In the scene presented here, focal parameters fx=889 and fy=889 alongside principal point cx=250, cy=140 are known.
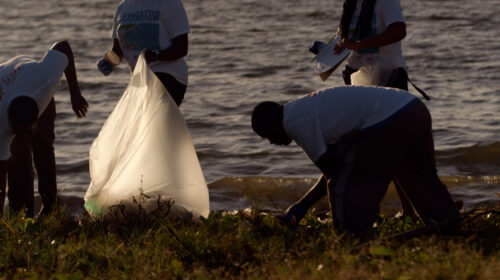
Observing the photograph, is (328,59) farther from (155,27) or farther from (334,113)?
(155,27)

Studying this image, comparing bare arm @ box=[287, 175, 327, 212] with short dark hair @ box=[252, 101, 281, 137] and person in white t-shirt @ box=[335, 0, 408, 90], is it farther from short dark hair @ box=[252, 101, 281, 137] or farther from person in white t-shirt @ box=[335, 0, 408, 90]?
person in white t-shirt @ box=[335, 0, 408, 90]

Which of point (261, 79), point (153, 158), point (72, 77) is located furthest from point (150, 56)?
point (261, 79)

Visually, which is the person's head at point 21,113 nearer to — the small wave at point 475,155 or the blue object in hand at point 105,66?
the blue object in hand at point 105,66

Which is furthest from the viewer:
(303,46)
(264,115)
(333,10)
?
(333,10)

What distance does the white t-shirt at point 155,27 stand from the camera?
5555 millimetres

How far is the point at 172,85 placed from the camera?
220 inches

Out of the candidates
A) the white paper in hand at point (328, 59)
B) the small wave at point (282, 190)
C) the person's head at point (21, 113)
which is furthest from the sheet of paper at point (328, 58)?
the small wave at point (282, 190)

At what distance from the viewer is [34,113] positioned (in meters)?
4.98

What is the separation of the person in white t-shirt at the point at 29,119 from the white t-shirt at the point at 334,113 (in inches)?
60.3

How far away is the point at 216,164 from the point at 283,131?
4.02 metres

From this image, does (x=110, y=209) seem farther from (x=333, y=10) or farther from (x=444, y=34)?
(x=333, y=10)

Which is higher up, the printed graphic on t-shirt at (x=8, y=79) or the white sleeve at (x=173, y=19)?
the white sleeve at (x=173, y=19)

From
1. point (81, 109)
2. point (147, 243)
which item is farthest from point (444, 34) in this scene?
point (147, 243)

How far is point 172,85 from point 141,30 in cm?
39
